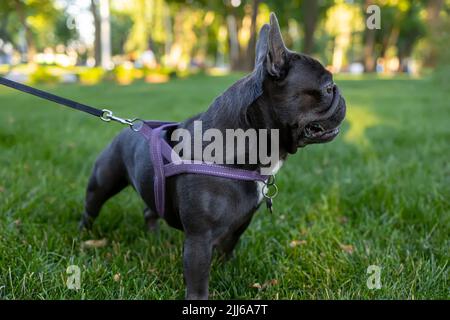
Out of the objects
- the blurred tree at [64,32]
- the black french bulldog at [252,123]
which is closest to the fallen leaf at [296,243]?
the black french bulldog at [252,123]

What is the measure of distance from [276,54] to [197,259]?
0.91 meters

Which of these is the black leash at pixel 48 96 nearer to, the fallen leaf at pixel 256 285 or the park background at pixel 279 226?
the park background at pixel 279 226

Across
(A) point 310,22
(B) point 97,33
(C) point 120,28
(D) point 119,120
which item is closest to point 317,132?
(D) point 119,120

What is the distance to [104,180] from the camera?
8.32 ft

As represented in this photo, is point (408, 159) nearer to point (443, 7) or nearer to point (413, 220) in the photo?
point (413, 220)

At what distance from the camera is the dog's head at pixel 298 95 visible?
1.82 metres

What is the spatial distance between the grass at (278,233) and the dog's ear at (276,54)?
1071mm

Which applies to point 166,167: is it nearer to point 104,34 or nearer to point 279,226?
point 279,226

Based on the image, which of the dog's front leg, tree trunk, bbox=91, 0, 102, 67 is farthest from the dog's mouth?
tree trunk, bbox=91, 0, 102, 67

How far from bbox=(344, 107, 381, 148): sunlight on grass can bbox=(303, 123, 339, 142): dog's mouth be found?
10.7ft

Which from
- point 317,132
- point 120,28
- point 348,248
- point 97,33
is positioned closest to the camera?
point 317,132

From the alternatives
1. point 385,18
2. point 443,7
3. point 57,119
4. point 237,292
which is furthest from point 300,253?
point 385,18
